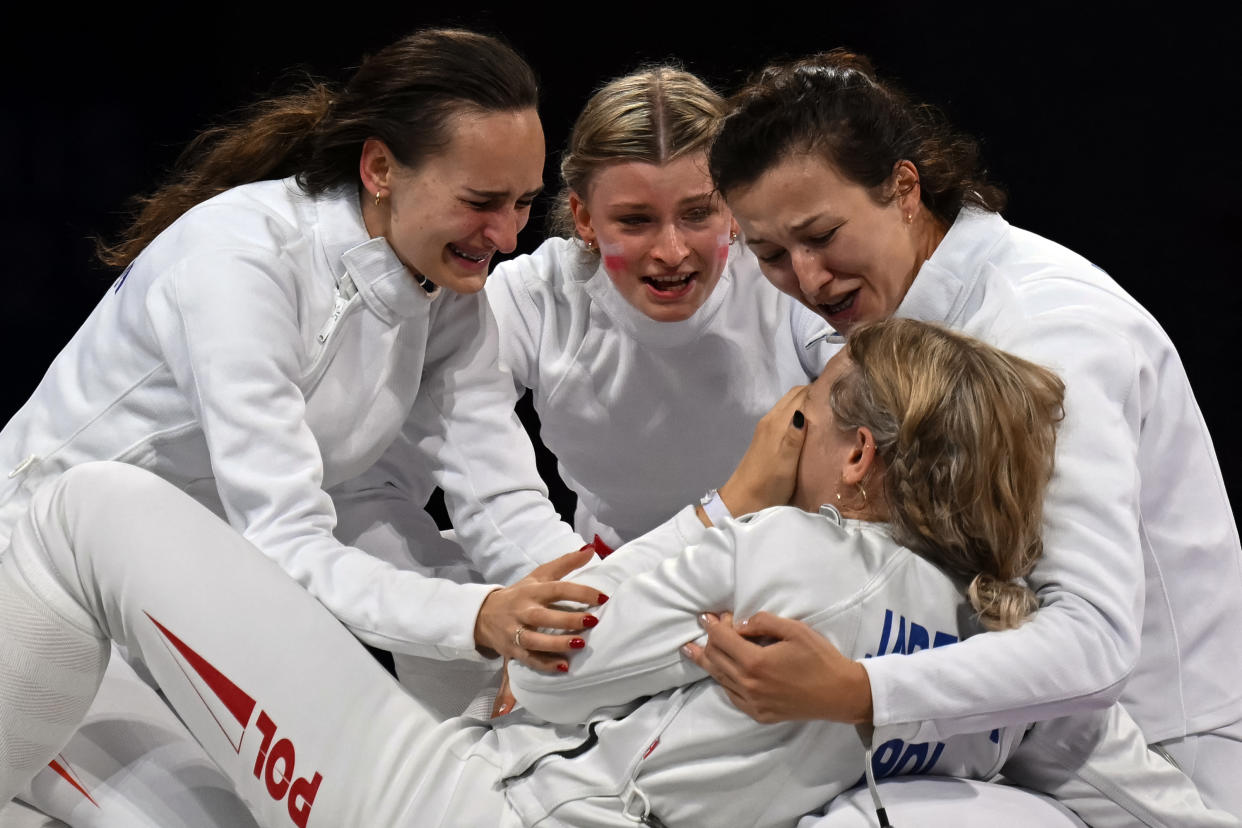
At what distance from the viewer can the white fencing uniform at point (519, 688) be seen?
1.43m

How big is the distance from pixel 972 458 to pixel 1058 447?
0.12 m

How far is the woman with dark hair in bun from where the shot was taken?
1.40 m

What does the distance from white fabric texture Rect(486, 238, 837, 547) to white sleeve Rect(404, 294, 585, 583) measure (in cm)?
16

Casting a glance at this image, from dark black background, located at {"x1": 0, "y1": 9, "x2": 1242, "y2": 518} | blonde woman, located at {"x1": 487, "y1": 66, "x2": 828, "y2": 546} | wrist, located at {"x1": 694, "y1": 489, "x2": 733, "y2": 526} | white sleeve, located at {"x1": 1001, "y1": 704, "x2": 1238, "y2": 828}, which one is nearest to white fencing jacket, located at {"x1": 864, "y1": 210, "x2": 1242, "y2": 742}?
white sleeve, located at {"x1": 1001, "y1": 704, "x2": 1238, "y2": 828}

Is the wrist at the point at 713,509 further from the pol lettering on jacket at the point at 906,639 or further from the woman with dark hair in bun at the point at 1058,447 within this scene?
the pol lettering on jacket at the point at 906,639

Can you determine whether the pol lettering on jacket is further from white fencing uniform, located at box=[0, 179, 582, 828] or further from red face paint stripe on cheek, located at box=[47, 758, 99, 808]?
red face paint stripe on cheek, located at box=[47, 758, 99, 808]

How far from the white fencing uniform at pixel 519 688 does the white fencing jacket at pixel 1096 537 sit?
0.08 metres

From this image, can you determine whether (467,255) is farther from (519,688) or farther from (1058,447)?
(1058,447)

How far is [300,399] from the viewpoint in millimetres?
2037

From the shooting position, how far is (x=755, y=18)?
329cm

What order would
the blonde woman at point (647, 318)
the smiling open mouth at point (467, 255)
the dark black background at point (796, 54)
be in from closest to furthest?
the smiling open mouth at point (467, 255) < the blonde woman at point (647, 318) < the dark black background at point (796, 54)

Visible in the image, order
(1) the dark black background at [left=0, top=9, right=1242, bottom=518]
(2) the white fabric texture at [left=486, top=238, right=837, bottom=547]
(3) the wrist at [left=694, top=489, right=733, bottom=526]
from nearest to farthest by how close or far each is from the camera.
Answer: (3) the wrist at [left=694, top=489, right=733, bottom=526]
(2) the white fabric texture at [left=486, top=238, right=837, bottom=547]
(1) the dark black background at [left=0, top=9, right=1242, bottom=518]

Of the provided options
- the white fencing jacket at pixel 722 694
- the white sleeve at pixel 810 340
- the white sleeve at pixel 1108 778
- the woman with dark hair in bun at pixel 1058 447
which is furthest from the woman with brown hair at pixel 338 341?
the white sleeve at pixel 1108 778

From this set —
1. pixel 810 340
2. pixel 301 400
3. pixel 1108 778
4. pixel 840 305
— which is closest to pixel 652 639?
pixel 1108 778
